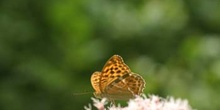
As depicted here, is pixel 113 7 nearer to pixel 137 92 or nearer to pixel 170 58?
pixel 170 58

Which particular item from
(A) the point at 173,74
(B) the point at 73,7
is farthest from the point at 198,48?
(B) the point at 73,7

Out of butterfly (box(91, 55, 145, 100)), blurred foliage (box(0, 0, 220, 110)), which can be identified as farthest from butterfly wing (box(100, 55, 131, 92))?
blurred foliage (box(0, 0, 220, 110))

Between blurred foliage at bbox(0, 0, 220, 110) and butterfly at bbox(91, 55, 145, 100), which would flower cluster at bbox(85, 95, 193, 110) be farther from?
blurred foliage at bbox(0, 0, 220, 110)

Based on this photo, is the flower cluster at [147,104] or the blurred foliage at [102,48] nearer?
the flower cluster at [147,104]

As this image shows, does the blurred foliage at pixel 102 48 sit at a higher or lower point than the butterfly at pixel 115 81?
higher

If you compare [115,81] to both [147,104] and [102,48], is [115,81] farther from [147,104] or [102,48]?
[102,48]

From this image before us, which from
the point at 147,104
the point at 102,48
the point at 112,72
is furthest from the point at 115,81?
the point at 102,48

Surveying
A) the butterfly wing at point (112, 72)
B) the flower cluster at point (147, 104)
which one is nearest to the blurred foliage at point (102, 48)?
the flower cluster at point (147, 104)

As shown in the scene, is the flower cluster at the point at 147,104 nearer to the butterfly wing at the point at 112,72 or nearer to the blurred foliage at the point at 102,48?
the butterfly wing at the point at 112,72
